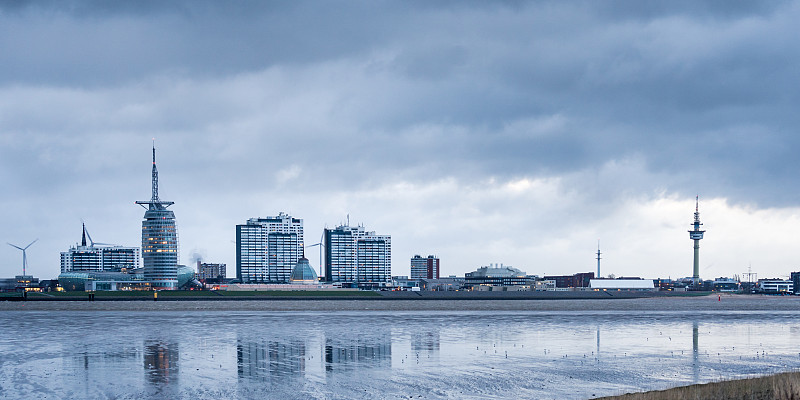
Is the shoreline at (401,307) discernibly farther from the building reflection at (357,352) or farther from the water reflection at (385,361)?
the building reflection at (357,352)

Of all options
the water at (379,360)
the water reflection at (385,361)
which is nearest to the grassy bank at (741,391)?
the water at (379,360)

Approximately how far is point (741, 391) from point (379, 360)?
22.5 m

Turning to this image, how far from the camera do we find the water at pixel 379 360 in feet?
113

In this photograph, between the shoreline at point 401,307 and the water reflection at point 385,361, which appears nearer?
the water reflection at point 385,361

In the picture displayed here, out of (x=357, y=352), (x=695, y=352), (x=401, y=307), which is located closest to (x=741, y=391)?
(x=695, y=352)

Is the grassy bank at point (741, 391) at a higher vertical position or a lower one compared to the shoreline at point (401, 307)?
higher

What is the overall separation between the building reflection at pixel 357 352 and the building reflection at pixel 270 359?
6.18 ft

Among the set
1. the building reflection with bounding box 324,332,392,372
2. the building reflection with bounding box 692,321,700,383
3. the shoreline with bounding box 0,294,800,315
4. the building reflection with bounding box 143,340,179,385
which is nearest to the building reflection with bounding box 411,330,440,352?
the building reflection with bounding box 324,332,392,372

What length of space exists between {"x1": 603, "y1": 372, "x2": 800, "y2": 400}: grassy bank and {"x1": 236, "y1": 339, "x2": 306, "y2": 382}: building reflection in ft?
60.5

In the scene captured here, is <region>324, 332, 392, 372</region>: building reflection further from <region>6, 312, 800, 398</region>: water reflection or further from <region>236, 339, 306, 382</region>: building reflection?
<region>236, 339, 306, 382</region>: building reflection

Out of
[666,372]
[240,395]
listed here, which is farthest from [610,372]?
[240,395]

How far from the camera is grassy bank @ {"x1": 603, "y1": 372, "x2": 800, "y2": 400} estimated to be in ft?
85.0

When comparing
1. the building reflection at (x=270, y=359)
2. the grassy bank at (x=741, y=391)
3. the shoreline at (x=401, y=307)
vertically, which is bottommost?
the shoreline at (x=401, y=307)

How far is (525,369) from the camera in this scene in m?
40.8
